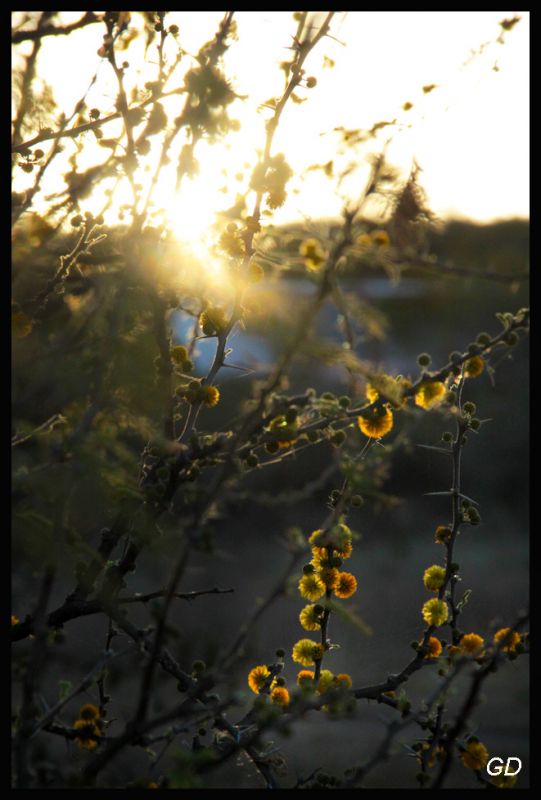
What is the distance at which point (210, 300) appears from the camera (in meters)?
1.92

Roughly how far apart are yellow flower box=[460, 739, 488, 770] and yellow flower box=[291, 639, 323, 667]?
390 millimetres

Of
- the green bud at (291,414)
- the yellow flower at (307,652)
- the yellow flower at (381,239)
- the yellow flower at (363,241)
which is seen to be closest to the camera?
the yellow flower at (363,241)

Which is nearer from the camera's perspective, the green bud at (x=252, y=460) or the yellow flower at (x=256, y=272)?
the green bud at (x=252, y=460)

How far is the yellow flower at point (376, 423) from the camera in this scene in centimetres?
178

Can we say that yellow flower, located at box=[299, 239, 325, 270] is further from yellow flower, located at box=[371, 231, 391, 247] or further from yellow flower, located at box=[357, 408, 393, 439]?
yellow flower, located at box=[357, 408, 393, 439]

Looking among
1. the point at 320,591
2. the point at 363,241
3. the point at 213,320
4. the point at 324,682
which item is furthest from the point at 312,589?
the point at 363,241

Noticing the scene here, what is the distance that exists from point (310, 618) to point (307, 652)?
11cm

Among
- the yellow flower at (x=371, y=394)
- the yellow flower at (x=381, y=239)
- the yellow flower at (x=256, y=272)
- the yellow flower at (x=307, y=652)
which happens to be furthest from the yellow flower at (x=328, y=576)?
the yellow flower at (x=381, y=239)

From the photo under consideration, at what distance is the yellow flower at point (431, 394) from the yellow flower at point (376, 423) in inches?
3.7

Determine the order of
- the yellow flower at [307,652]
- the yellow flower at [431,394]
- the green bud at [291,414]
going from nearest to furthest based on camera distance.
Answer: the green bud at [291,414] → the yellow flower at [431,394] → the yellow flower at [307,652]

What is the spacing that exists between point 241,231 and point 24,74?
25.2 inches

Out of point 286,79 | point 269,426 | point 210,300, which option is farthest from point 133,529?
point 286,79

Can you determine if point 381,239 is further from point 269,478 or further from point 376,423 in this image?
point 269,478

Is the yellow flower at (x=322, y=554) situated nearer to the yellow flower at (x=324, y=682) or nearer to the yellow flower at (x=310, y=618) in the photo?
the yellow flower at (x=310, y=618)
